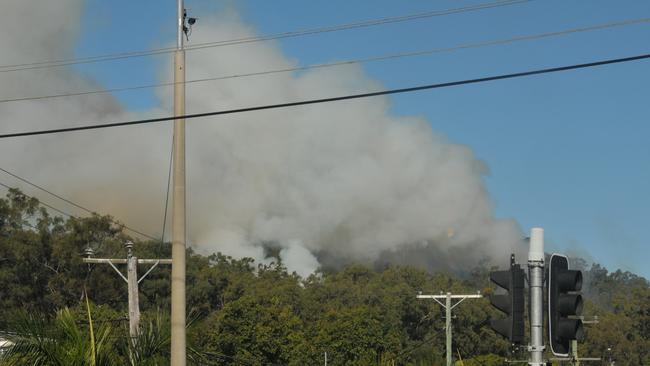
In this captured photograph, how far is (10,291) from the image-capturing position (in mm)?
88188

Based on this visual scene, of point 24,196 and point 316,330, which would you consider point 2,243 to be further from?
point 316,330

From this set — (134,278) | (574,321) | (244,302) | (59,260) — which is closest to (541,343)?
(574,321)

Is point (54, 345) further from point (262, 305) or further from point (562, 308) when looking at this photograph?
point (262, 305)

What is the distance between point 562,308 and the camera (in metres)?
11.3

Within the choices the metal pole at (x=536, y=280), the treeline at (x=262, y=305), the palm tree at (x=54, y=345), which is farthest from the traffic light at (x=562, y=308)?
the treeline at (x=262, y=305)

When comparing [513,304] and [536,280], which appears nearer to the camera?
[536,280]

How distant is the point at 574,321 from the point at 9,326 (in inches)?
302

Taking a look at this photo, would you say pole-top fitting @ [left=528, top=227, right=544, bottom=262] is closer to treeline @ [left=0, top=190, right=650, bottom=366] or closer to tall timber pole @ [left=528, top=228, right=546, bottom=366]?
tall timber pole @ [left=528, top=228, right=546, bottom=366]

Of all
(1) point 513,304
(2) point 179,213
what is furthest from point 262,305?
(1) point 513,304

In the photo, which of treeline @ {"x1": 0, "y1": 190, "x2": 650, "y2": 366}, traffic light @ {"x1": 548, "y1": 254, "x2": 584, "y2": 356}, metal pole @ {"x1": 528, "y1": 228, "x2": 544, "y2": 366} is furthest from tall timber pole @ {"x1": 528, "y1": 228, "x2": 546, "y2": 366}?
treeline @ {"x1": 0, "y1": 190, "x2": 650, "y2": 366}

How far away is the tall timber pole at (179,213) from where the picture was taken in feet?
51.7

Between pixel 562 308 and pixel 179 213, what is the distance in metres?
7.04

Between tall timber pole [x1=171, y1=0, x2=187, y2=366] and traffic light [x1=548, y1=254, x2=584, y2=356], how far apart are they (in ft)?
20.9

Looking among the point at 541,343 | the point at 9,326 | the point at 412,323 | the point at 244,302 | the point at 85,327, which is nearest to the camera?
the point at 541,343
